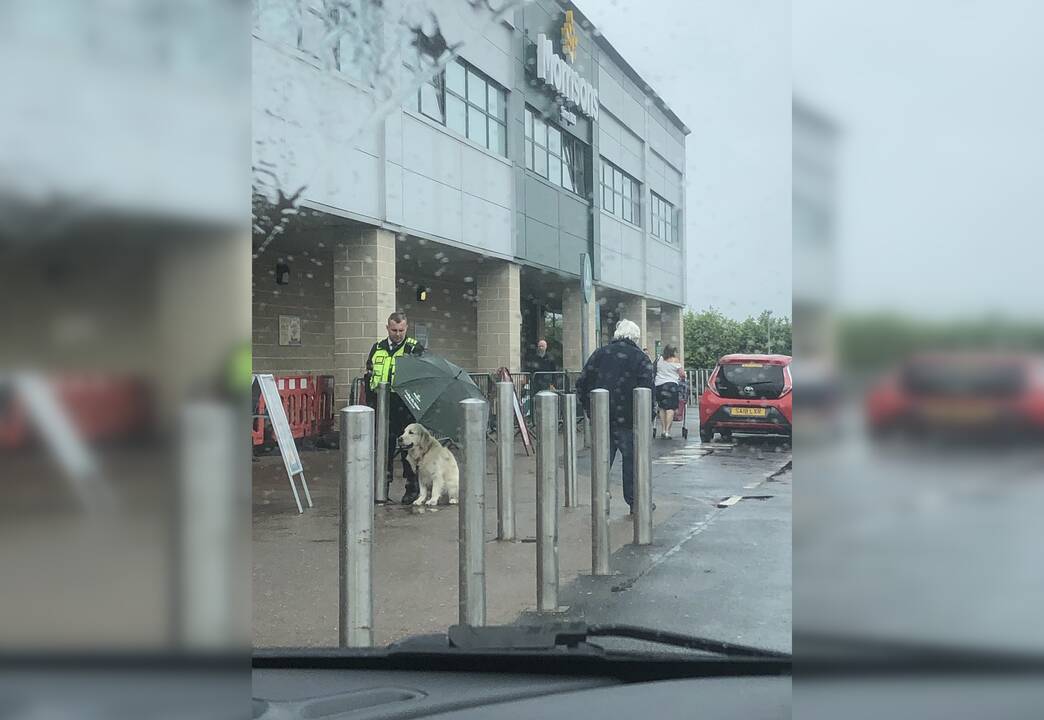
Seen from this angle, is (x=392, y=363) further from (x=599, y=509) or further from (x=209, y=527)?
(x=209, y=527)

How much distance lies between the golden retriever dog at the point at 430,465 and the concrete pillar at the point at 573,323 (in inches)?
27.7

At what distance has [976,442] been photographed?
60 cm

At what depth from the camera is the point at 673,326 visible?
2221 millimetres

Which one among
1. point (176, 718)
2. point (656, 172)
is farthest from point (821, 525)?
point (656, 172)

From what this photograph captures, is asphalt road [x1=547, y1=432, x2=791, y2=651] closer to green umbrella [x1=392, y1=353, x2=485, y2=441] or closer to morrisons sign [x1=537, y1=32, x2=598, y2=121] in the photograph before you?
green umbrella [x1=392, y1=353, x2=485, y2=441]

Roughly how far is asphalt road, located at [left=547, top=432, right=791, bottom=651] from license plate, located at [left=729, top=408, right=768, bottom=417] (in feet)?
0.33

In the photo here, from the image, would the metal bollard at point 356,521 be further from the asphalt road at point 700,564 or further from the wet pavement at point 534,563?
the asphalt road at point 700,564

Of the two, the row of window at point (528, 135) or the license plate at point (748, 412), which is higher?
the row of window at point (528, 135)

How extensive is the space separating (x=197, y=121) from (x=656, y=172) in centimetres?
186

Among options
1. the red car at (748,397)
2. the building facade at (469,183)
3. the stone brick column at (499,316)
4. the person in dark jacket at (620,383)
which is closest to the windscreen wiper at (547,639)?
the red car at (748,397)

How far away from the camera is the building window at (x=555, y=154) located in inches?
124

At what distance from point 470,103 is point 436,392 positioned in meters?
1.20

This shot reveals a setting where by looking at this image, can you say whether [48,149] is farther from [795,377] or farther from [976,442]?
[976,442]

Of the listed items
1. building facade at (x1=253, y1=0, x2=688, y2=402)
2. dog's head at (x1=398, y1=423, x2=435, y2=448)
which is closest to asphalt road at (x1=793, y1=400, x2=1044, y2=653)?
building facade at (x1=253, y1=0, x2=688, y2=402)
